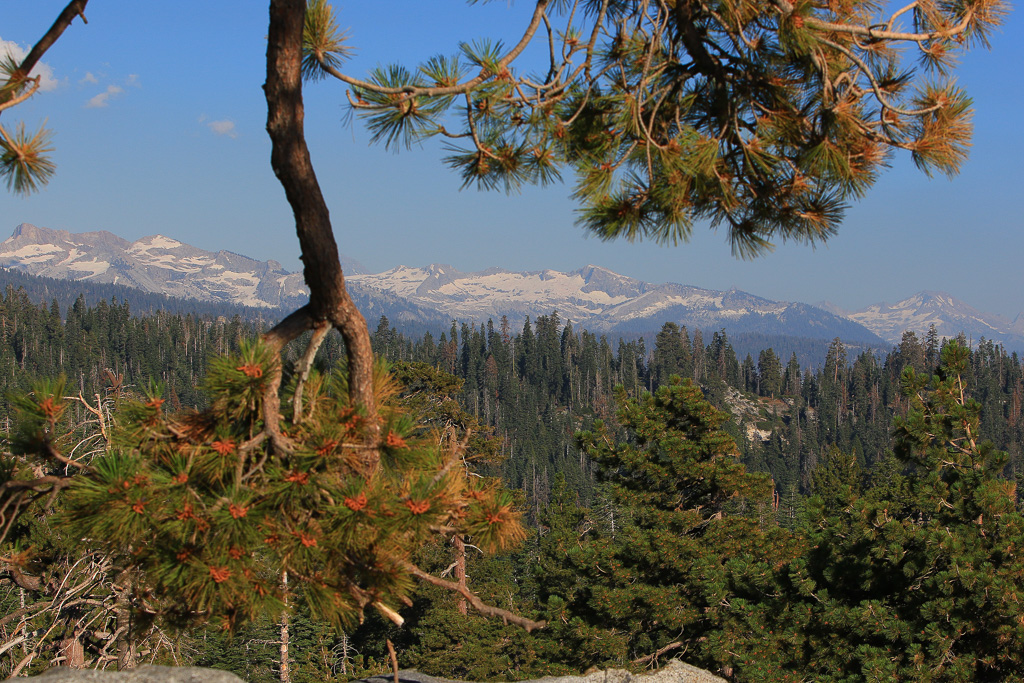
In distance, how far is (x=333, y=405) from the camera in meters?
3.27

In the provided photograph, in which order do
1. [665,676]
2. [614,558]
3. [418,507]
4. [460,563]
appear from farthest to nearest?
[460,563] → [614,558] → [665,676] → [418,507]

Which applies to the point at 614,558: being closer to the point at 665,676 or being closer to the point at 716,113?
the point at 665,676

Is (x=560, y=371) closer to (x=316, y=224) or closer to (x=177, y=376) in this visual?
(x=177, y=376)

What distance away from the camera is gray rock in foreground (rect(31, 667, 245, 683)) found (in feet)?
12.5

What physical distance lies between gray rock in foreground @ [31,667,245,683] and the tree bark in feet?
6.11

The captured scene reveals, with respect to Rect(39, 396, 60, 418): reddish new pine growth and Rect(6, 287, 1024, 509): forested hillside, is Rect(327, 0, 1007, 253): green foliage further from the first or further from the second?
Rect(6, 287, 1024, 509): forested hillside

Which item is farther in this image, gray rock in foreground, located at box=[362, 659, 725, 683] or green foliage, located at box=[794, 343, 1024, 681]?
gray rock in foreground, located at box=[362, 659, 725, 683]

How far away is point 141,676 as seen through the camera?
12.8 feet

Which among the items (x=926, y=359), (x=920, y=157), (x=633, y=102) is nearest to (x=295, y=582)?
(x=633, y=102)

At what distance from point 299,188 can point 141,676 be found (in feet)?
8.57

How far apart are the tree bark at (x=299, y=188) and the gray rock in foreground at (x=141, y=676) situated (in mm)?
1863

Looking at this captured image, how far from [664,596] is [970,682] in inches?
225

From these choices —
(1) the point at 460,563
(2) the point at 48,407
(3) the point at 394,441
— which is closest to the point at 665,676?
(1) the point at 460,563

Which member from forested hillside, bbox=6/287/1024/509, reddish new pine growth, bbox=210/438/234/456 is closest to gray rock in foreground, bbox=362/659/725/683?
reddish new pine growth, bbox=210/438/234/456
